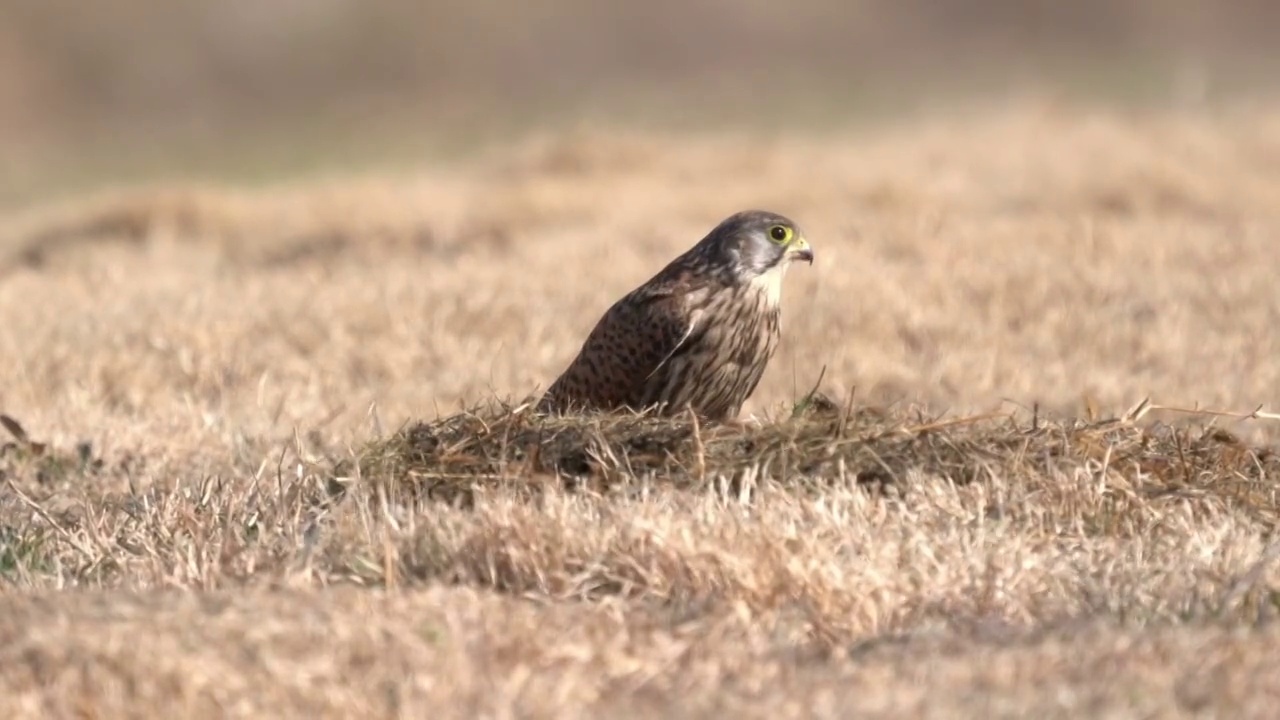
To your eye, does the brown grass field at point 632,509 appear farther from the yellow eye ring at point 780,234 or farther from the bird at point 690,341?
the yellow eye ring at point 780,234

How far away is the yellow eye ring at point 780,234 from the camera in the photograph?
21.6 ft

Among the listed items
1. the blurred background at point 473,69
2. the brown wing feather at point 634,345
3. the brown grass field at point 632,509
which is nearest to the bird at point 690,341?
the brown wing feather at point 634,345

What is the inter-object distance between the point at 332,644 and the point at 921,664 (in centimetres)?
109

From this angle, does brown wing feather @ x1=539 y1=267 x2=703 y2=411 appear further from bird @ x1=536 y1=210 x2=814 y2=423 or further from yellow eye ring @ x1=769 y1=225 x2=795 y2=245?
yellow eye ring @ x1=769 y1=225 x2=795 y2=245

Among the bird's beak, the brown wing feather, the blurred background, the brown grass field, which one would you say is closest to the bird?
the brown wing feather

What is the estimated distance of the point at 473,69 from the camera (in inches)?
1229

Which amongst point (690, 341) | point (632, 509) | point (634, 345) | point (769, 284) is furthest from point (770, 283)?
point (632, 509)

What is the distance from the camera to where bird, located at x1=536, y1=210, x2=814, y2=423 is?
6195 mm

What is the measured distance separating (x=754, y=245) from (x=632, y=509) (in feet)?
6.24

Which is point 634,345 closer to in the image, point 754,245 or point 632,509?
point 754,245

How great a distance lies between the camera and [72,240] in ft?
44.5

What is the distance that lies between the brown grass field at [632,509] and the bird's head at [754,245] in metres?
0.64

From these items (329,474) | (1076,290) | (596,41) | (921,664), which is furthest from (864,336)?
(596,41)

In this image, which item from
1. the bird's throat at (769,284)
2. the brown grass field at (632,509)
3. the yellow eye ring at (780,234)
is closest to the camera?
the brown grass field at (632,509)
